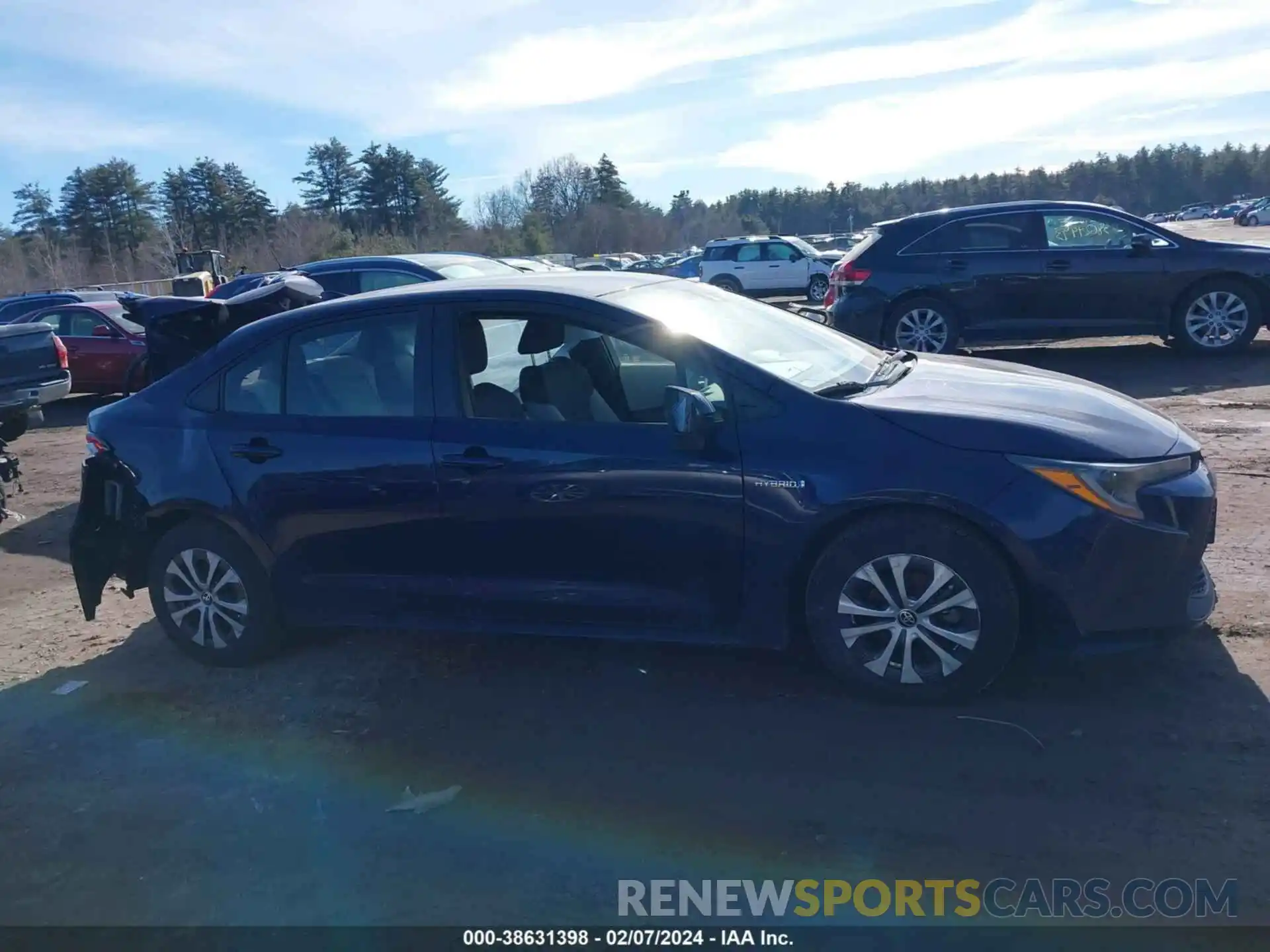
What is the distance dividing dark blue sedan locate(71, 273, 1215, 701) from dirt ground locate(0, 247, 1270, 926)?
1.05ft

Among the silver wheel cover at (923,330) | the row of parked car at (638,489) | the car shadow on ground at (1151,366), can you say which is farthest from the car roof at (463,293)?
the silver wheel cover at (923,330)

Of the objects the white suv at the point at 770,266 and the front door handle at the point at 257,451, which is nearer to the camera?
the front door handle at the point at 257,451

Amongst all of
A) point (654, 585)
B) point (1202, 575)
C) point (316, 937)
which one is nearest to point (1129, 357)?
point (1202, 575)

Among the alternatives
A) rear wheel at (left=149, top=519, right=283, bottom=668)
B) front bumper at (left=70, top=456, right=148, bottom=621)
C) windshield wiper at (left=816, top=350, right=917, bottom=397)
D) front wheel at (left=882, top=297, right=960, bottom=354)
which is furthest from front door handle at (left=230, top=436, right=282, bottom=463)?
front wheel at (left=882, top=297, right=960, bottom=354)

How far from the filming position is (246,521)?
5055 millimetres

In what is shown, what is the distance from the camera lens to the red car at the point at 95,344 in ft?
50.9

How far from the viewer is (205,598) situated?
17.2 ft

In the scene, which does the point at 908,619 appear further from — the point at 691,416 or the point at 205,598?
the point at 205,598

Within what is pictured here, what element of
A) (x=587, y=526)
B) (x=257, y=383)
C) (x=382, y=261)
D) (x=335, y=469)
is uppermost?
(x=382, y=261)

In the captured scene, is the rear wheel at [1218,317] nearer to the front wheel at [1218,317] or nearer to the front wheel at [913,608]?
the front wheel at [1218,317]

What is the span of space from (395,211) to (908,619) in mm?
67610

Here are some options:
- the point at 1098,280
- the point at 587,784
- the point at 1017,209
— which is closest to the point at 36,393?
the point at 587,784

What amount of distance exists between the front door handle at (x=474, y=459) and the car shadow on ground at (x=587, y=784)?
989 millimetres

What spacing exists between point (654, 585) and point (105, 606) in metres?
3.78
